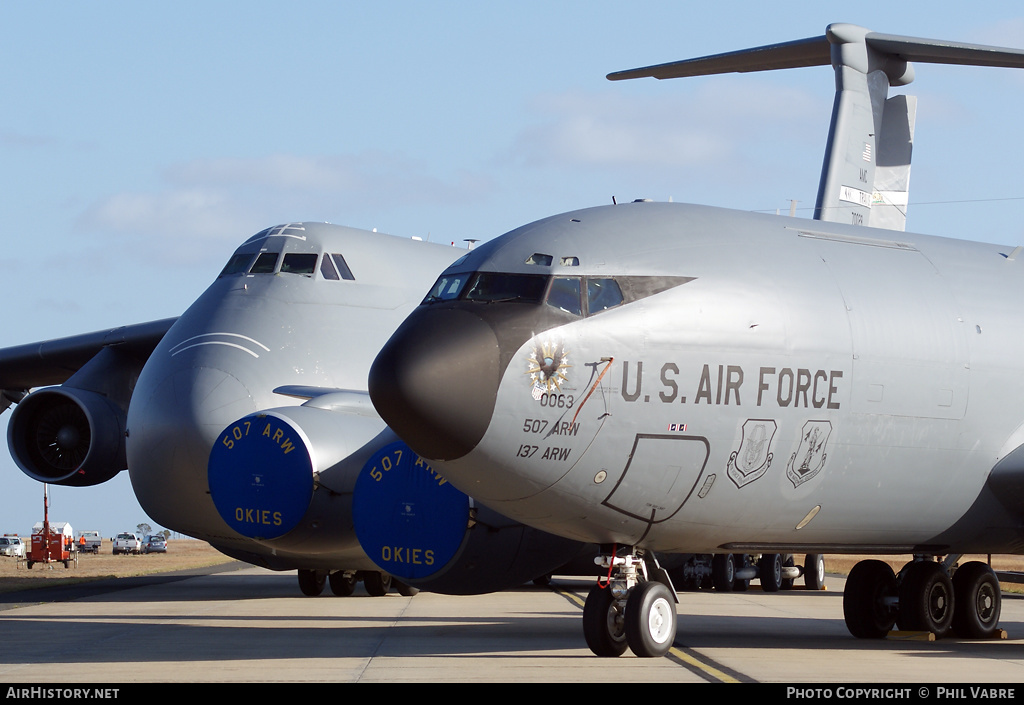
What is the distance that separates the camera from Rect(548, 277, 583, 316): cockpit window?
13031 millimetres

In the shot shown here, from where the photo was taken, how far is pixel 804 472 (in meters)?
14.0

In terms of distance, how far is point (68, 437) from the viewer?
25109 millimetres

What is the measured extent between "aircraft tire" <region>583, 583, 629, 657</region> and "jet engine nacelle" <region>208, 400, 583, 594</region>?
211cm

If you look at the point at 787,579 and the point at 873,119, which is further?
the point at 787,579

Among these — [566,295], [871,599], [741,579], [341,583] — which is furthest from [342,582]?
[566,295]

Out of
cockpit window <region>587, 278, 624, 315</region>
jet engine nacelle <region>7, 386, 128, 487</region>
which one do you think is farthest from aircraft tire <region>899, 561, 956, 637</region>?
jet engine nacelle <region>7, 386, 128, 487</region>

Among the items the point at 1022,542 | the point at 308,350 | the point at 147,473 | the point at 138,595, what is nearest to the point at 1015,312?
the point at 1022,542

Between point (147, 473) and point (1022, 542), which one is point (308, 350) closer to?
point (147, 473)

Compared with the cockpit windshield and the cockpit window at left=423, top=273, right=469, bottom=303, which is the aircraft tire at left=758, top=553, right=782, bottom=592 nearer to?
the cockpit window at left=423, top=273, right=469, bottom=303

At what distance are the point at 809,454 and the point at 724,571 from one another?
18.9 metres

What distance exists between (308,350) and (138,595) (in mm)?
8870

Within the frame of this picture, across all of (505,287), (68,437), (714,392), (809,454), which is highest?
(505,287)

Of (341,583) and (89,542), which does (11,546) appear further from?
(341,583)

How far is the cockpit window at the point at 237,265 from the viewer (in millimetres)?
22219
